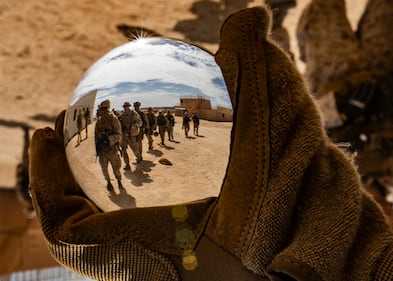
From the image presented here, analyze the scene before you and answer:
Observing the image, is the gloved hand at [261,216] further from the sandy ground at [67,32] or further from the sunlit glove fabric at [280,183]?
the sandy ground at [67,32]

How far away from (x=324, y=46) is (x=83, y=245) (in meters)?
1.93

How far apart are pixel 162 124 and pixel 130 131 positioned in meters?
0.03

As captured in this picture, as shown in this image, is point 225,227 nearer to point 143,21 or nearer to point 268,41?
point 268,41

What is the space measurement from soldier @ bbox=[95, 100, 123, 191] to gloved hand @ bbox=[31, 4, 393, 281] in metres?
0.06

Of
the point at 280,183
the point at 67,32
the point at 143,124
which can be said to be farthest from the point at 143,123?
the point at 67,32

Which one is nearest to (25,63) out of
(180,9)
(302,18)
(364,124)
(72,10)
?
(72,10)

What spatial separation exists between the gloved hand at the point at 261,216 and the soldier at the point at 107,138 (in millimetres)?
58

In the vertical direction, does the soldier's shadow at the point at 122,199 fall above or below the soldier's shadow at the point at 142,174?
below

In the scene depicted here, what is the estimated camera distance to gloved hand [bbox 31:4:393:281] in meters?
0.51

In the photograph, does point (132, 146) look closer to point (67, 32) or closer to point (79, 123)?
point (79, 123)

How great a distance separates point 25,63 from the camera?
8.79 ft

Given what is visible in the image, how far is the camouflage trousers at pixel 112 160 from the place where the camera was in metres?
0.52

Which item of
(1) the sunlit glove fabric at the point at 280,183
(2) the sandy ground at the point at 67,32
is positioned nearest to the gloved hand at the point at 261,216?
(1) the sunlit glove fabric at the point at 280,183

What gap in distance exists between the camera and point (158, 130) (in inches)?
20.6
